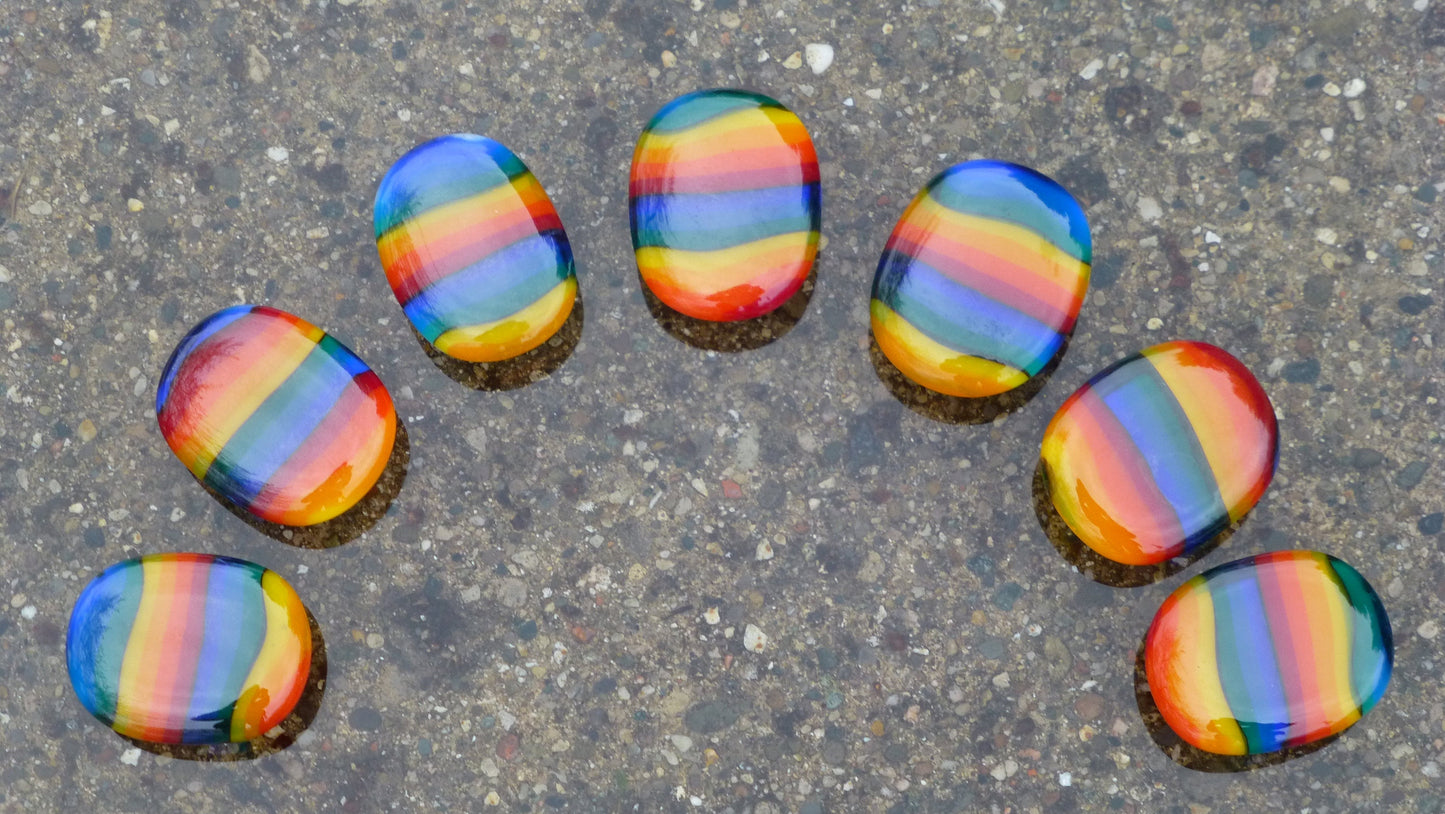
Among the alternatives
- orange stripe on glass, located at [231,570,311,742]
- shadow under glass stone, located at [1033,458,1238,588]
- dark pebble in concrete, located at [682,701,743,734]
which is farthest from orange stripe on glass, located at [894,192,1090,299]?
orange stripe on glass, located at [231,570,311,742]

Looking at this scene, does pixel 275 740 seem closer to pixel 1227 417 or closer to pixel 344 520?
pixel 344 520

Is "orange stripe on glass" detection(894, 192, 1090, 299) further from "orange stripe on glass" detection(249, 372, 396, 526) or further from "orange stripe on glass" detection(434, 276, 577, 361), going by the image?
"orange stripe on glass" detection(249, 372, 396, 526)

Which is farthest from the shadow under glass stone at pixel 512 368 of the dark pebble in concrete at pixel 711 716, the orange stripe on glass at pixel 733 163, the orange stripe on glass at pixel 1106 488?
Result: the orange stripe on glass at pixel 1106 488

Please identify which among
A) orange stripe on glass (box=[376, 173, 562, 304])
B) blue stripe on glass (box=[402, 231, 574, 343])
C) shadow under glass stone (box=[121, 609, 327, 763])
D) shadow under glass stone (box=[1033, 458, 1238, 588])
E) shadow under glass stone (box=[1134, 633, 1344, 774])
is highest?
orange stripe on glass (box=[376, 173, 562, 304])

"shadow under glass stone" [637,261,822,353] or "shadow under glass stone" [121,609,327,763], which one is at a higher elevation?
"shadow under glass stone" [637,261,822,353]

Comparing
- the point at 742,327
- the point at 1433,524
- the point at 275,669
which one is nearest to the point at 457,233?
the point at 742,327

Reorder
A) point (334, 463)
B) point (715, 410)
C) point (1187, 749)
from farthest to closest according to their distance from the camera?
point (715, 410) < point (1187, 749) < point (334, 463)

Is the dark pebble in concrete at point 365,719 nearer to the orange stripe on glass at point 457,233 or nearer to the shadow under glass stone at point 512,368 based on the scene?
the shadow under glass stone at point 512,368
